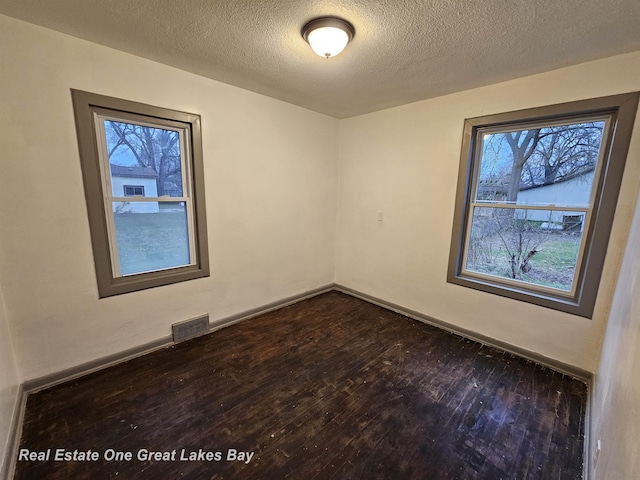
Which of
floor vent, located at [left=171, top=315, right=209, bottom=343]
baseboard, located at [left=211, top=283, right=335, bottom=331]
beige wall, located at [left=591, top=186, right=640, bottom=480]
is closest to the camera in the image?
beige wall, located at [left=591, top=186, right=640, bottom=480]

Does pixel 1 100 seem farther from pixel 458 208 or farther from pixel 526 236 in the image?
pixel 526 236

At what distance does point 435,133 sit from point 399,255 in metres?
1.38

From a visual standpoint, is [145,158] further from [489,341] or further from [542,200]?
[489,341]

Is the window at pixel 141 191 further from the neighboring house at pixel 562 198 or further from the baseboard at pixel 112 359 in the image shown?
the neighboring house at pixel 562 198

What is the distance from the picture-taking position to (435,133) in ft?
9.02

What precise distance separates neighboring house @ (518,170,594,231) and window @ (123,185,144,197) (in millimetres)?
Result: 3276

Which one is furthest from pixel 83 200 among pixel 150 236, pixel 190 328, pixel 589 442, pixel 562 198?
pixel 562 198

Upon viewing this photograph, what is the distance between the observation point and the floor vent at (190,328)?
97.0 inches

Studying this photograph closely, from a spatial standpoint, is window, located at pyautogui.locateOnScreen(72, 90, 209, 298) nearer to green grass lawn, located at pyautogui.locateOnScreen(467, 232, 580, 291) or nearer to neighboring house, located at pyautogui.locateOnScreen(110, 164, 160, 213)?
neighboring house, located at pyautogui.locateOnScreen(110, 164, 160, 213)

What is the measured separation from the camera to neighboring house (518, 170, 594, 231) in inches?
82.1

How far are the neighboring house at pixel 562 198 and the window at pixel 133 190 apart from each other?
3276 mm

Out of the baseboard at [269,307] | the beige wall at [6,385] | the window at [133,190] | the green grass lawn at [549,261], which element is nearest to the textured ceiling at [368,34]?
the window at [133,190]

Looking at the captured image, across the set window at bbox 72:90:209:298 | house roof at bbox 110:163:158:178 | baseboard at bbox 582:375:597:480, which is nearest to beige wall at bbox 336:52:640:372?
baseboard at bbox 582:375:597:480

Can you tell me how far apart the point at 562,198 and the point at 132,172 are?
11.5 ft
